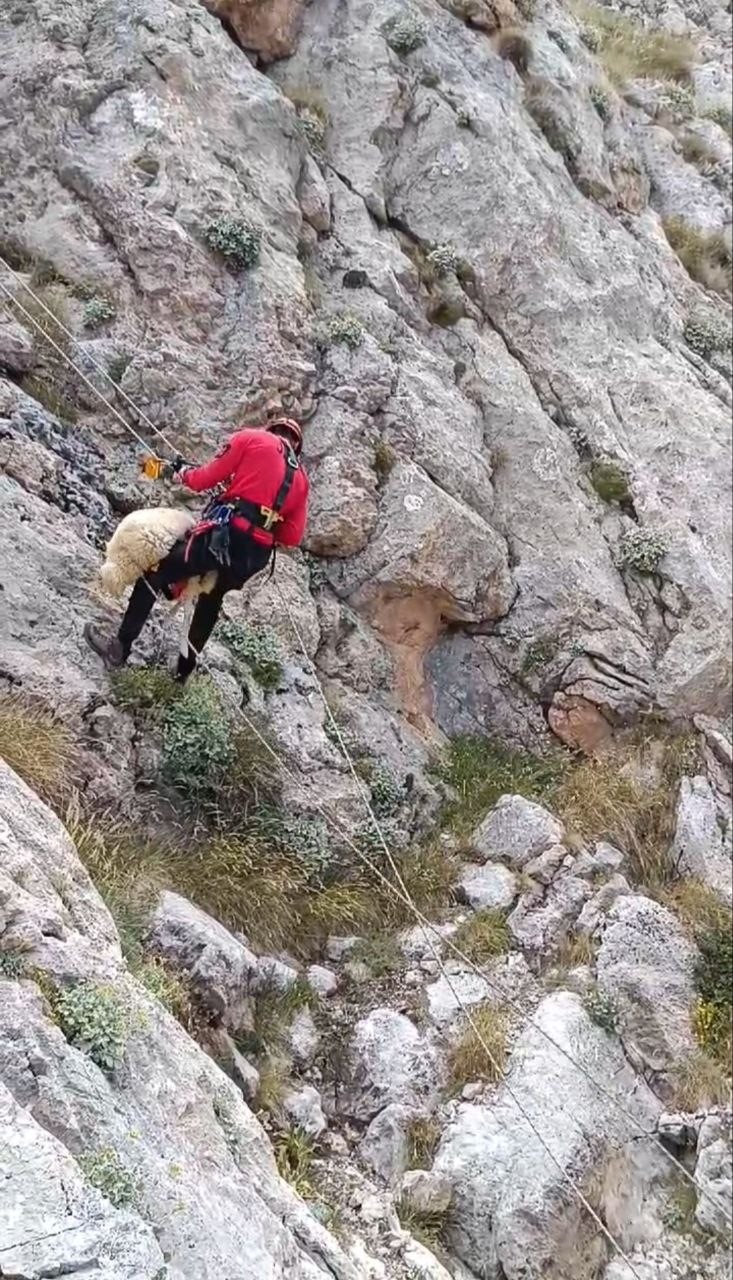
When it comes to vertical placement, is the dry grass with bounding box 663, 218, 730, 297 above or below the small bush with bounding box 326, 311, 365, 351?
above

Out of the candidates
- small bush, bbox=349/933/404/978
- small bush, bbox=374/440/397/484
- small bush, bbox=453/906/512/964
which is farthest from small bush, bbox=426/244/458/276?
small bush, bbox=349/933/404/978

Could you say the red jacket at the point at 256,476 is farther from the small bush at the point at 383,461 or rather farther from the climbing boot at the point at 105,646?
the small bush at the point at 383,461

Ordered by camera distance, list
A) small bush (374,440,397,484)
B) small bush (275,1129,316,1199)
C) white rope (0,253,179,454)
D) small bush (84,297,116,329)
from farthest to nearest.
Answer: small bush (374,440,397,484) → small bush (84,297,116,329) → white rope (0,253,179,454) → small bush (275,1129,316,1199)

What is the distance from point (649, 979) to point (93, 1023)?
16.9 ft

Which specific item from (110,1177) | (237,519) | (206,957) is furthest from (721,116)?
(110,1177)

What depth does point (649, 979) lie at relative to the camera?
8281 millimetres

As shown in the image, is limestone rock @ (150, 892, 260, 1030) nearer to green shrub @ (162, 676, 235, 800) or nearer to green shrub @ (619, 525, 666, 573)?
green shrub @ (162, 676, 235, 800)

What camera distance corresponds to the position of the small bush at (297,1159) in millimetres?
5973

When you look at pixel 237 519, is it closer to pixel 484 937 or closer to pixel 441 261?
pixel 484 937

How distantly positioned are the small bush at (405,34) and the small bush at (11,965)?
1194 cm

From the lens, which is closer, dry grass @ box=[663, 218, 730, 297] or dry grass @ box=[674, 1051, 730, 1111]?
dry grass @ box=[674, 1051, 730, 1111]

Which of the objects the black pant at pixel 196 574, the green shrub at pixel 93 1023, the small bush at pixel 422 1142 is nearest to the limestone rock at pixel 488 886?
the small bush at pixel 422 1142

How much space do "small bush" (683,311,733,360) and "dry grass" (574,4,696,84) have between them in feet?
18.7

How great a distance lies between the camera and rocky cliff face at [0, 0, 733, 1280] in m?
5.42
